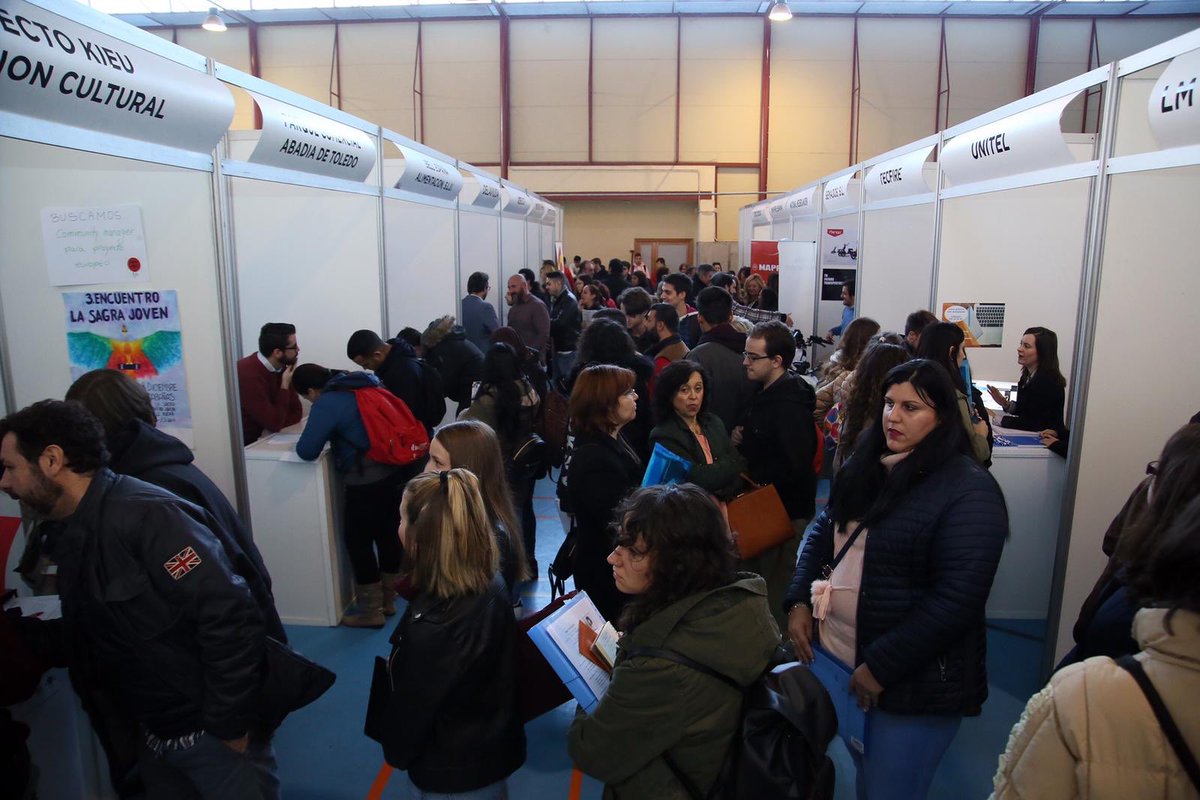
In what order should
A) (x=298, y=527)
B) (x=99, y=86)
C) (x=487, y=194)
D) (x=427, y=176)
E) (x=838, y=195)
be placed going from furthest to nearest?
(x=487, y=194)
(x=838, y=195)
(x=427, y=176)
(x=298, y=527)
(x=99, y=86)

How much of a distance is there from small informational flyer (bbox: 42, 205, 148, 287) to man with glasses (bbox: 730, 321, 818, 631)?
7.84ft

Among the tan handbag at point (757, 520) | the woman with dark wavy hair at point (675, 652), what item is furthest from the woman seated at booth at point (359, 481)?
the woman with dark wavy hair at point (675, 652)

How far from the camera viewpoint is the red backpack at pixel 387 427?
3682mm

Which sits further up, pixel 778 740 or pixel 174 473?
pixel 174 473

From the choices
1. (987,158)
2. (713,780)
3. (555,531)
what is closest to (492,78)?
(555,531)

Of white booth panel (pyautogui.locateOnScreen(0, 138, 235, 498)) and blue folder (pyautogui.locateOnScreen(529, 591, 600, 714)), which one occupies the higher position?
white booth panel (pyautogui.locateOnScreen(0, 138, 235, 498))

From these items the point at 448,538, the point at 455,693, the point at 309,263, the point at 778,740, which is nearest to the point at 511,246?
the point at 309,263

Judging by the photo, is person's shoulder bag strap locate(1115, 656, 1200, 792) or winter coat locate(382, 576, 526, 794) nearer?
person's shoulder bag strap locate(1115, 656, 1200, 792)

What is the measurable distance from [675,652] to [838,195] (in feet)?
19.6

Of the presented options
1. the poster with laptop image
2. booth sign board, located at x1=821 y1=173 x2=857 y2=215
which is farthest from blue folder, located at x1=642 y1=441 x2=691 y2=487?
booth sign board, located at x1=821 y1=173 x2=857 y2=215

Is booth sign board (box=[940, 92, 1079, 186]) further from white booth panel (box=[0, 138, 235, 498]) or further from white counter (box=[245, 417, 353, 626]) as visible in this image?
white counter (box=[245, 417, 353, 626])

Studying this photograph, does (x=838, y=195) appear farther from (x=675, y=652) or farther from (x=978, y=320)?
(x=675, y=652)

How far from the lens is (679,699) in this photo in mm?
1504

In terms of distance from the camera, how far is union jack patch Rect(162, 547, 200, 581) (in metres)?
1.76
